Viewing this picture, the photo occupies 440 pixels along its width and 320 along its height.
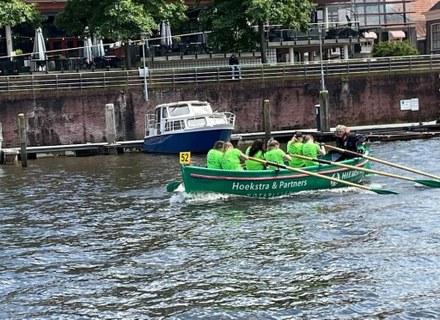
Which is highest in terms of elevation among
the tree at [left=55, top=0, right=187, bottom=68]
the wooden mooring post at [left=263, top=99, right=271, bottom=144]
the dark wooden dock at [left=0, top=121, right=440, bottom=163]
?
the tree at [left=55, top=0, right=187, bottom=68]

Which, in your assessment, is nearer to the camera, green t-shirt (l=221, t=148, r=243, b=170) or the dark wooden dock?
green t-shirt (l=221, t=148, r=243, b=170)

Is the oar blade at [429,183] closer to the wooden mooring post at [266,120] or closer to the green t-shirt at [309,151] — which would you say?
the green t-shirt at [309,151]

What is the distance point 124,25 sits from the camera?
4812 centimetres

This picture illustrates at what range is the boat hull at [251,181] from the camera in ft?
77.3

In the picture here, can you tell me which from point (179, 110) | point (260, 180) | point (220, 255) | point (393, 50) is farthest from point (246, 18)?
point (220, 255)

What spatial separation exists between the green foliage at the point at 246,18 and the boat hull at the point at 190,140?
11521 mm

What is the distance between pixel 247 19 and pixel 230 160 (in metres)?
27.2

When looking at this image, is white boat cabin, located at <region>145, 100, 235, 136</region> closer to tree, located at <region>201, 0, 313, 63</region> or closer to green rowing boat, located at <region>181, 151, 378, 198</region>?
tree, located at <region>201, 0, 313, 63</region>

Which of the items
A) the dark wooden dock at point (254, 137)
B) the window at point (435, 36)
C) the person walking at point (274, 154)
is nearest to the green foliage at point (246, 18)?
the dark wooden dock at point (254, 137)

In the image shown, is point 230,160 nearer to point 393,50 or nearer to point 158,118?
point 158,118

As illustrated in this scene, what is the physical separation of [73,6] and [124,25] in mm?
4787

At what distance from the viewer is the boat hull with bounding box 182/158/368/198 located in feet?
77.3

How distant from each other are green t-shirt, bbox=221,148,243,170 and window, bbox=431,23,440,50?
50721 millimetres

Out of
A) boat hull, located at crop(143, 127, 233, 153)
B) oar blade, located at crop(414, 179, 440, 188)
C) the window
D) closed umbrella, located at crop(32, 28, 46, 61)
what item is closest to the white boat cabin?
boat hull, located at crop(143, 127, 233, 153)
